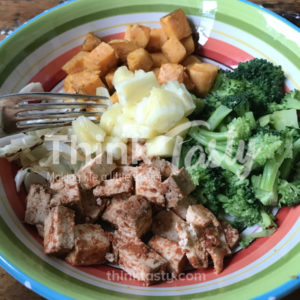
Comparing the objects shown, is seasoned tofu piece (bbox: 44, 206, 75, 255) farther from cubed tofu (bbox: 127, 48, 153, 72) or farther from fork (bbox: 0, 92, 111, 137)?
cubed tofu (bbox: 127, 48, 153, 72)

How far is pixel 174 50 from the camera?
2998mm

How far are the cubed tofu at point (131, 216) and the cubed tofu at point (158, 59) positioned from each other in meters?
1.30

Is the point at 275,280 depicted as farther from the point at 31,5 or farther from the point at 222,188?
the point at 31,5

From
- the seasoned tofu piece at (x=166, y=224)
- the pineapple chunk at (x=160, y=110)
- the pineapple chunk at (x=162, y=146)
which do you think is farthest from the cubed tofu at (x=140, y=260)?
the pineapple chunk at (x=160, y=110)

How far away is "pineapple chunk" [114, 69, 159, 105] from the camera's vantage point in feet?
8.59

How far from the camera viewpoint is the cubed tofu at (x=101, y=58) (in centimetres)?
294

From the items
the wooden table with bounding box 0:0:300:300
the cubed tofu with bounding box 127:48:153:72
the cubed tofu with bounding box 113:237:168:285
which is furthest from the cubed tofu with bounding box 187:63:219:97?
the cubed tofu with bounding box 113:237:168:285

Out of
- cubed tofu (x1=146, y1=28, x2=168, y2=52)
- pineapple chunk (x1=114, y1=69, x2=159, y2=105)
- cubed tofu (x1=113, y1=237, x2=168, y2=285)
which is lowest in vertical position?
cubed tofu (x1=113, y1=237, x2=168, y2=285)

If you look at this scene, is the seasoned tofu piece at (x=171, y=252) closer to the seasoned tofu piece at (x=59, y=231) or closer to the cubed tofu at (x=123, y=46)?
the seasoned tofu piece at (x=59, y=231)

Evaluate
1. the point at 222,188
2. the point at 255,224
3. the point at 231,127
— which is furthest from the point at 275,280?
the point at 231,127

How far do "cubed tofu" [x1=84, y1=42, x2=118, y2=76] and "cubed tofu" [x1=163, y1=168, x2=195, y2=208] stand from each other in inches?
45.5

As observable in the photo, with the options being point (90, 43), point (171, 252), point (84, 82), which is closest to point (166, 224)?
point (171, 252)

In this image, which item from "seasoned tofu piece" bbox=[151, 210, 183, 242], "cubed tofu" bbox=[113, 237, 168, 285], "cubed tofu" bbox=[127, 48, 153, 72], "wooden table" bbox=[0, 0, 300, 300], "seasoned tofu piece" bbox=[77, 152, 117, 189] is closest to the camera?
"cubed tofu" bbox=[113, 237, 168, 285]

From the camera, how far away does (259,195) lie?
7.62 ft
